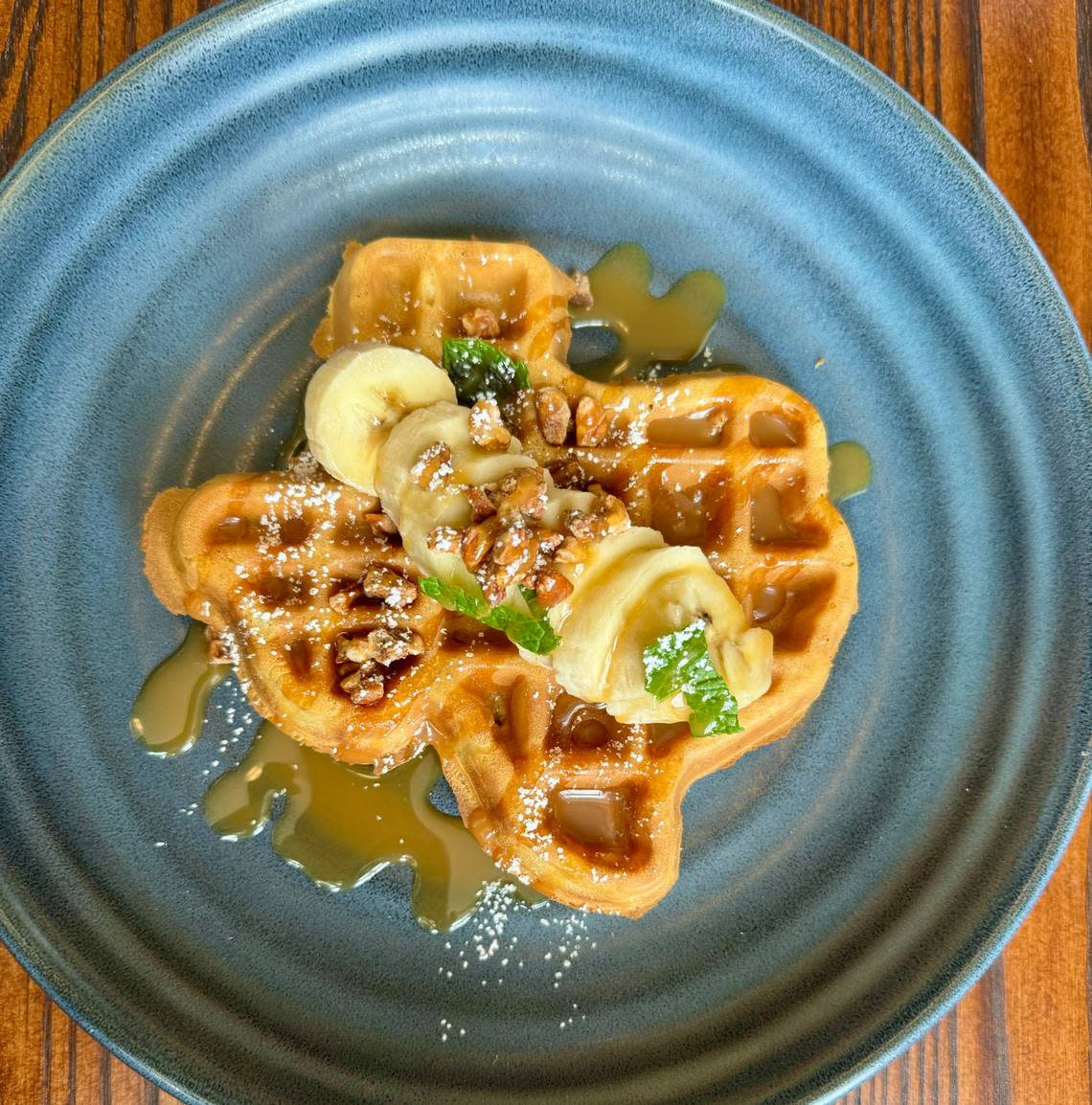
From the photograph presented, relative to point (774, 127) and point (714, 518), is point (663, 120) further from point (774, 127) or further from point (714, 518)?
point (714, 518)

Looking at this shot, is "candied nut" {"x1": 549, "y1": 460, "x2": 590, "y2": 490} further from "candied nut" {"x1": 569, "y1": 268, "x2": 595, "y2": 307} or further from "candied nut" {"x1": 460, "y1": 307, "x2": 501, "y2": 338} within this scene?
"candied nut" {"x1": 569, "y1": 268, "x2": 595, "y2": 307}

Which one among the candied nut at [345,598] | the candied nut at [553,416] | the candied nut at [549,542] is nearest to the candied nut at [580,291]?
the candied nut at [553,416]

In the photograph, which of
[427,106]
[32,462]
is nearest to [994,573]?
[427,106]

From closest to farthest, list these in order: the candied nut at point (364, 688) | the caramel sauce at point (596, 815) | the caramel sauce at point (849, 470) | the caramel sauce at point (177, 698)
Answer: the candied nut at point (364, 688) → the caramel sauce at point (596, 815) → the caramel sauce at point (177, 698) → the caramel sauce at point (849, 470)

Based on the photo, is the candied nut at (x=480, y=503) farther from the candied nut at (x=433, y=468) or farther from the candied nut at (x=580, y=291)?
the candied nut at (x=580, y=291)

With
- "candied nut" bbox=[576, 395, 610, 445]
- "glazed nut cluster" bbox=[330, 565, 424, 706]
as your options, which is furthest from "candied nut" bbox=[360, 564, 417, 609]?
"candied nut" bbox=[576, 395, 610, 445]

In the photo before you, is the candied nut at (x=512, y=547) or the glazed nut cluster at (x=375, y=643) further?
the glazed nut cluster at (x=375, y=643)

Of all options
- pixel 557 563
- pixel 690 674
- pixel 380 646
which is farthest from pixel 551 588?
pixel 380 646
